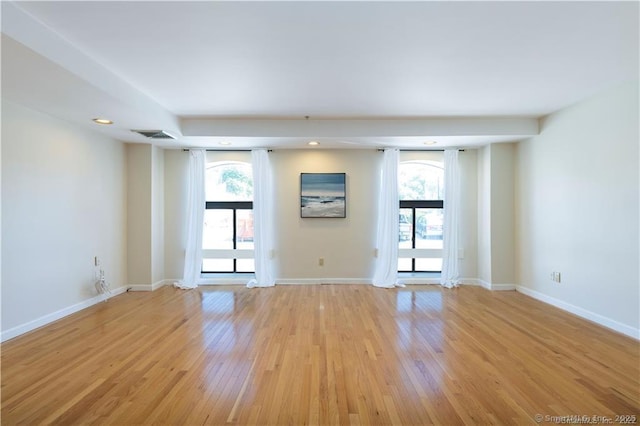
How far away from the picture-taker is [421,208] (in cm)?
525

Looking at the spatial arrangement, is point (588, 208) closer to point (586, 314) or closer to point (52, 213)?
point (586, 314)

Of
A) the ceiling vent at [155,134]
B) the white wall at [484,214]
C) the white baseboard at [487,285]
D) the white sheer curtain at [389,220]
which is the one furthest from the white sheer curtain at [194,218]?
the white wall at [484,214]

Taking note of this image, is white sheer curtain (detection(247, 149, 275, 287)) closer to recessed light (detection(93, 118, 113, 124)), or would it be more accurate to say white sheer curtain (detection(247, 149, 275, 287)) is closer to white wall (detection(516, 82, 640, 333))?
recessed light (detection(93, 118, 113, 124))

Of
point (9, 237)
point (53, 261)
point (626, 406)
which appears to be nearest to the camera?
point (626, 406)

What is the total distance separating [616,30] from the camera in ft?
7.09

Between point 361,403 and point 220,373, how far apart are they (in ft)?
3.69

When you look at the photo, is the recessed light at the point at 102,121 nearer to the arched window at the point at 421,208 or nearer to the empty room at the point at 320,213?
the empty room at the point at 320,213

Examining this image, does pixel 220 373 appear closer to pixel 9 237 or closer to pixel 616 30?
pixel 9 237

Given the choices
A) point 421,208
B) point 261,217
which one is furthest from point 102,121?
point 421,208

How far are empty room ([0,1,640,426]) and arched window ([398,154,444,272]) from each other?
0.12 feet

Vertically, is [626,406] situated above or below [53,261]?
below

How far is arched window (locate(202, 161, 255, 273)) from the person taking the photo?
5230 millimetres

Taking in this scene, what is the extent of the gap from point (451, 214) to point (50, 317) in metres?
5.77

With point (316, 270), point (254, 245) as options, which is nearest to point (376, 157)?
point (316, 270)
